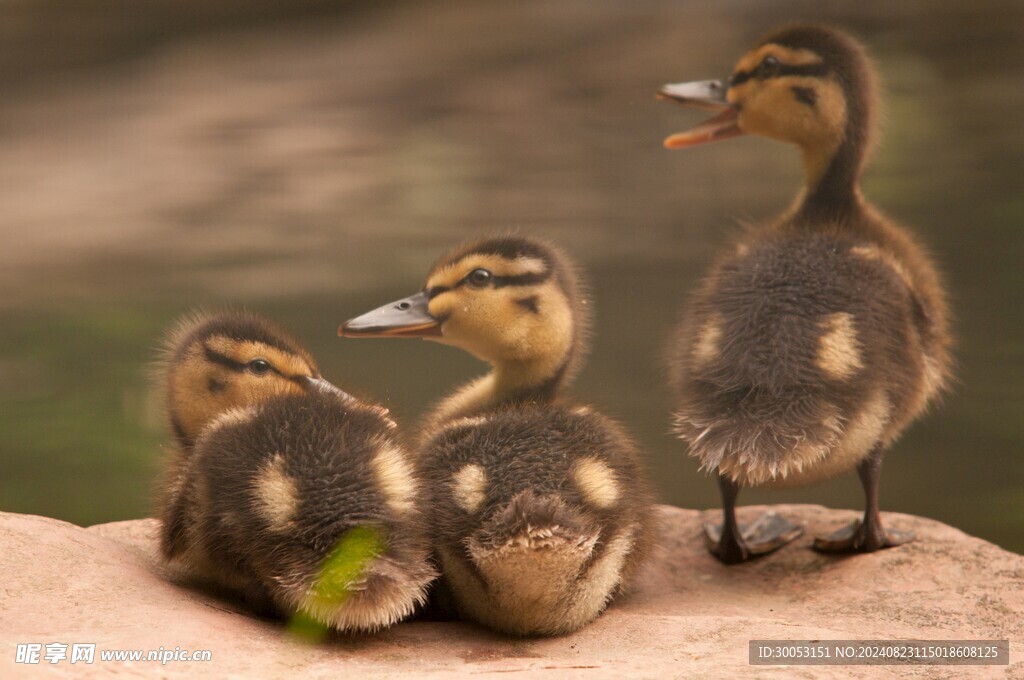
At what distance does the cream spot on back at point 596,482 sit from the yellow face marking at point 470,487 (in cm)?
13

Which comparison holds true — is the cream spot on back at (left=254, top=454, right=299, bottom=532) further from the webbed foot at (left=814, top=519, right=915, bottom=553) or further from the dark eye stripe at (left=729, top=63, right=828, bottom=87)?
the dark eye stripe at (left=729, top=63, right=828, bottom=87)

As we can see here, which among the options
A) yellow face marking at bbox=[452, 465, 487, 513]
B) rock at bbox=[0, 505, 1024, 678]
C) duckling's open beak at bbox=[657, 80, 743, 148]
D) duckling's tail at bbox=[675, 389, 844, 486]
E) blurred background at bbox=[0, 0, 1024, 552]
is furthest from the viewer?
blurred background at bbox=[0, 0, 1024, 552]

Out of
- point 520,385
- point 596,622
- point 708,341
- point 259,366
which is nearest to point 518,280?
point 520,385

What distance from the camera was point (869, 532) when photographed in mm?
2039

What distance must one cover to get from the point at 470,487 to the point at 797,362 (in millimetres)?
589

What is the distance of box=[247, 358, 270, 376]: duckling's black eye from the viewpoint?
5.61 ft

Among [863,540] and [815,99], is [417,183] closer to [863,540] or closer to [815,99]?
[815,99]

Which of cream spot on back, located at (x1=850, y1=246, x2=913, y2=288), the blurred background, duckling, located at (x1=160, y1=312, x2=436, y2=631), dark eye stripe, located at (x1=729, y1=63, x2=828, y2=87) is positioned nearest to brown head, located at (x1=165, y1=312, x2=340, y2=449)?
duckling, located at (x1=160, y1=312, x2=436, y2=631)

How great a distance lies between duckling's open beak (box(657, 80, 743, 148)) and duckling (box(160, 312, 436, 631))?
1005 millimetres

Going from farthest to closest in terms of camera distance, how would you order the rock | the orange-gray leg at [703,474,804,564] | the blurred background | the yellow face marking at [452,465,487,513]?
the blurred background
the orange-gray leg at [703,474,804,564]
the yellow face marking at [452,465,487,513]
the rock

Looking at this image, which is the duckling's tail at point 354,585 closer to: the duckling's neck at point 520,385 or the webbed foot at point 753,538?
the duckling's neck at point 520,385

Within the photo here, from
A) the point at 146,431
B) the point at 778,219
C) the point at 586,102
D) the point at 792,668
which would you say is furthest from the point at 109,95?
the point at 792,668

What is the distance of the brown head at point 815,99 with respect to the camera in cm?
215

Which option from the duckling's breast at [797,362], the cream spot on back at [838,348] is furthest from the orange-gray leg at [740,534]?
the cream spot on back at [838,348]
